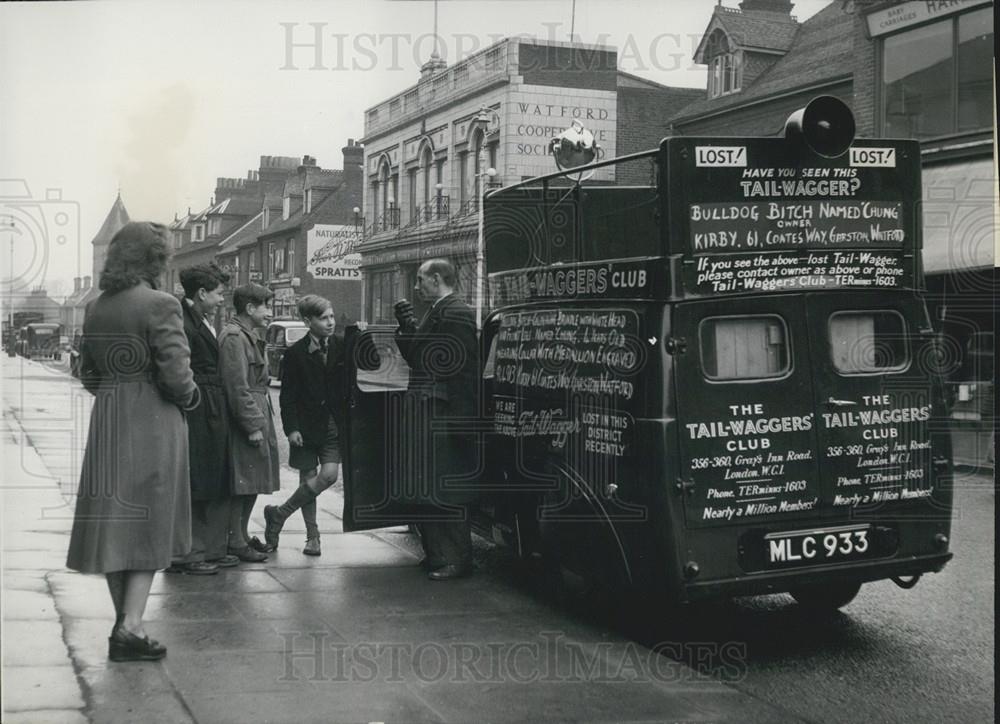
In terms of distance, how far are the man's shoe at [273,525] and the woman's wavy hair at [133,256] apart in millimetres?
3053

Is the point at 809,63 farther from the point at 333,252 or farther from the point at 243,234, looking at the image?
the point at 333,252

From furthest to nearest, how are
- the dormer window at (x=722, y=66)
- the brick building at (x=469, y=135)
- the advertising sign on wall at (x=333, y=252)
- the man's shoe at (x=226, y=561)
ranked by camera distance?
1. the dormer window at (x=722, y=66)
2. the brick building at (x=469, y=135)
3. the advertising sign on wall at (x=333, y=252)
4. the man's shoe at (x=226, y=561)

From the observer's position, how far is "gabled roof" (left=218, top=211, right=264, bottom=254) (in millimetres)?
14219

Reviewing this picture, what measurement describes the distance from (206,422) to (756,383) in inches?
145

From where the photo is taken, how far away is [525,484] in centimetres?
672

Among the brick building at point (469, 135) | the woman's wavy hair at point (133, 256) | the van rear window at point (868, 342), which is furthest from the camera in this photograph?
the brick building at point (469, 135)

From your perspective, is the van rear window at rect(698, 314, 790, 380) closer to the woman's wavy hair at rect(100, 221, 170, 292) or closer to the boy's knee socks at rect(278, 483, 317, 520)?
the woman's wavy hair at rect(100, 221, 170, 292)

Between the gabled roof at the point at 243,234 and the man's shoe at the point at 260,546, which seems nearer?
the man's shoe at the point at 260,546

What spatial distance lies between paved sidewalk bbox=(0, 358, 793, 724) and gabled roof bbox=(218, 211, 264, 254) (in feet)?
22.8

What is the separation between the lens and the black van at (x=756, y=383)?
17.7 feet

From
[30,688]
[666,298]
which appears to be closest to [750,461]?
[666,298]

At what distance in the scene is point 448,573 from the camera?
7.21 meters

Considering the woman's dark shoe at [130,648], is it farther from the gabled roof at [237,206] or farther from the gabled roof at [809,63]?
the gabled roof at [809,63]

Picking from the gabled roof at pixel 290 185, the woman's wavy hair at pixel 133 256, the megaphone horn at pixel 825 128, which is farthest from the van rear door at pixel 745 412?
the gabled roof at pixel 290 185
